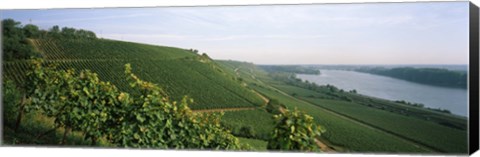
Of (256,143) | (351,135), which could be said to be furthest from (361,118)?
(256,143)

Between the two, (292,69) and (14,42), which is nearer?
(292,69)

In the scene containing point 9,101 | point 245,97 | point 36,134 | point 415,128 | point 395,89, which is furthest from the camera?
point 9,101

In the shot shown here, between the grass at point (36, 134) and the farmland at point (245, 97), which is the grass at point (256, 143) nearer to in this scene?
the farmland at point (245, 97)

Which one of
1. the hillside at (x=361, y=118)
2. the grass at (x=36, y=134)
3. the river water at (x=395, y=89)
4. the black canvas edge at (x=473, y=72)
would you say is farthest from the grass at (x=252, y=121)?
the black canvas edge at (x=473, y=72)

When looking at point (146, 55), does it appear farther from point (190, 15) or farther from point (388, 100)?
point (388, 100)

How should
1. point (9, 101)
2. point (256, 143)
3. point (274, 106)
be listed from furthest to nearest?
point (9, 101), point (274, 106), point (256, 143)

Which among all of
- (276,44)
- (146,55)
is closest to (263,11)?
(276,44)

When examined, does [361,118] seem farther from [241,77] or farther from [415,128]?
[241,77]

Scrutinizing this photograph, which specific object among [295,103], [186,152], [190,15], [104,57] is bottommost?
[186,152]
